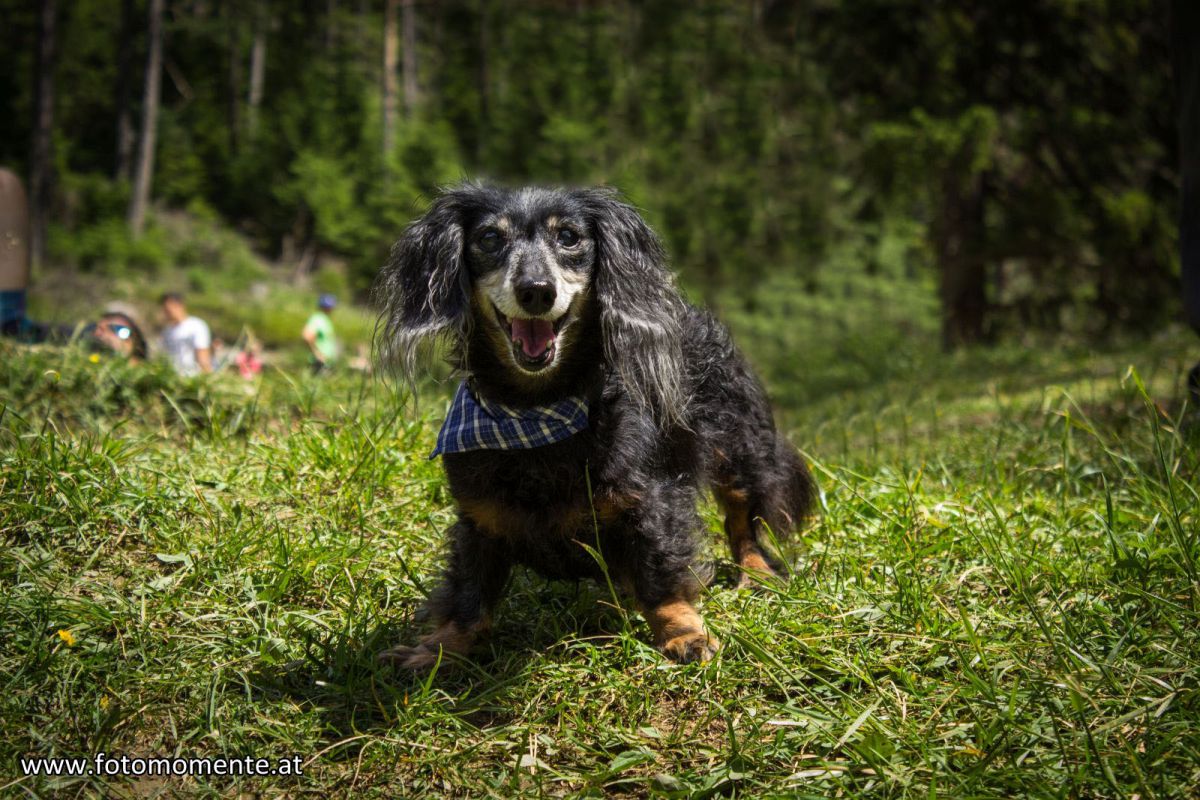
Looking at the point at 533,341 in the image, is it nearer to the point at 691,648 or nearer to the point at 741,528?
the point at 691,648

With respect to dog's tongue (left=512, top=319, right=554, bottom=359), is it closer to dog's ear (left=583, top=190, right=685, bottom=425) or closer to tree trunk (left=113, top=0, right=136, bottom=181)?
dog's ear (left=583, top=190, right=685, bottom=425)

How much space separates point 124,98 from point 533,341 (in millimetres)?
23047

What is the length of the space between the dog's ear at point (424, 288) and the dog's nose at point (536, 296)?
0.25 metres

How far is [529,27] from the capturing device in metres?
26.7

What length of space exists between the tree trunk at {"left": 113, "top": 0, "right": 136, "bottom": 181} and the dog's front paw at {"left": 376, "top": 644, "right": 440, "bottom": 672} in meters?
22.6

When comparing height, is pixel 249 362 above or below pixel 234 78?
below

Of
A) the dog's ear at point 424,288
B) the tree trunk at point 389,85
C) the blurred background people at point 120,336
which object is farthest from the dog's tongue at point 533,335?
the tree trunk at point 389,85

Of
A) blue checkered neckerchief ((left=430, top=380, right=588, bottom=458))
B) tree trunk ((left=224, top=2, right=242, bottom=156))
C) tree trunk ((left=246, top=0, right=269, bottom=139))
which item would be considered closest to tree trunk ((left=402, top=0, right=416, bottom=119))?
tree trunk ((left=246, top=0, right=269, bottom=139))

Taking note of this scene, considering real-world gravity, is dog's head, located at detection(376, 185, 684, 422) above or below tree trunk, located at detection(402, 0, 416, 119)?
below

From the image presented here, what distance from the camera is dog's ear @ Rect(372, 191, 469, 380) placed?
2.36m

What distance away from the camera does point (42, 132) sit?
18.5 meters

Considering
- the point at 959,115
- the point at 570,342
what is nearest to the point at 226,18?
the point at 959,115

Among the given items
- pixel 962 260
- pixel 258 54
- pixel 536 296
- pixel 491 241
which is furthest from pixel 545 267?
pixel 258 54

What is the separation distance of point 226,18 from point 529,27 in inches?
349
